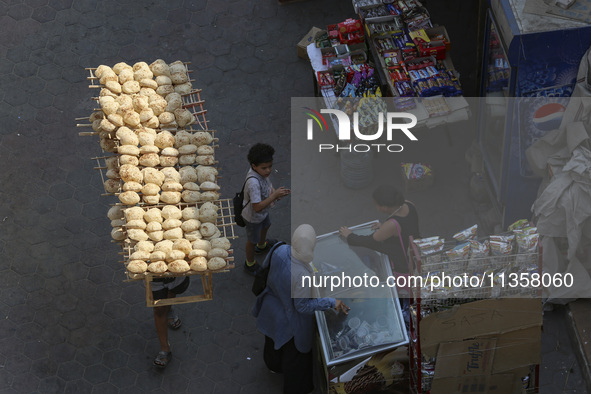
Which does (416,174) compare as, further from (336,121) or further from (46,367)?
(46,367)

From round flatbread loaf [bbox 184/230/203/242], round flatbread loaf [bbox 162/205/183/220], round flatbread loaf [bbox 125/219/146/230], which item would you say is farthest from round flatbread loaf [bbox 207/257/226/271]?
round flatbread loaf [bbox 125/219/146/230]

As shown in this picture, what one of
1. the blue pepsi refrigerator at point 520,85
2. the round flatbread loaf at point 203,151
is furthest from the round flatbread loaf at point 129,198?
the blue pepsi refrigerator at point 520,85

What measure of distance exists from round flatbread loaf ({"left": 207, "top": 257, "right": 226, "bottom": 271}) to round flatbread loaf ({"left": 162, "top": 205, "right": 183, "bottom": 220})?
56cm

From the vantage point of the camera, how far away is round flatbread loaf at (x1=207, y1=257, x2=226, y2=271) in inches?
234

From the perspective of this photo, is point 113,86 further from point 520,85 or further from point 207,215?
point 520,85

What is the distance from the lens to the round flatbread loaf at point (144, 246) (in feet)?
19.7

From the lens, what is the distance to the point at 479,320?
5465 mm

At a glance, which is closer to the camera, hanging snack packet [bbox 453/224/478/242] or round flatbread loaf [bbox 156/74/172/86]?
hanging snack packet [bbox 453/224/478/242]

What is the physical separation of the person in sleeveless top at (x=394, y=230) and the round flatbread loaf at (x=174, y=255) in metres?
1.56

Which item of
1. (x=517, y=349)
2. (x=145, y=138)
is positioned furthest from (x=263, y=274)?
(x=517, y=349)

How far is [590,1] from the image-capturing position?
20.4ft

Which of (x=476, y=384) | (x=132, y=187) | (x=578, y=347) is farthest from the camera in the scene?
(x=578, y=347)

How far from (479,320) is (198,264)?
231cm

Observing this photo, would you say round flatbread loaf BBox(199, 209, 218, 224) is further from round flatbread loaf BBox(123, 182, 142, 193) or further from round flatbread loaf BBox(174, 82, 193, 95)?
round flatbread loaf BBox(174, 82, 193, 95)
